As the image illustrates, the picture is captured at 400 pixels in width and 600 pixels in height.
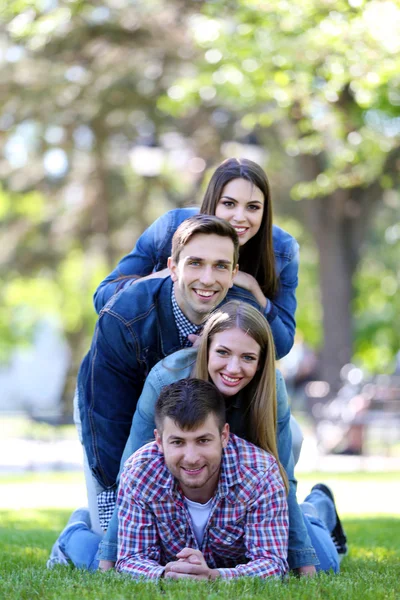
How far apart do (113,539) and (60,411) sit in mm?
13125

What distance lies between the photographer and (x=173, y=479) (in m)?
4.59

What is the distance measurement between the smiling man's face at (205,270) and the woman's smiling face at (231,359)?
0.24 meters

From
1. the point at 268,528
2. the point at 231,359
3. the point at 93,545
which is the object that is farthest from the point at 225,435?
the point at 93,545

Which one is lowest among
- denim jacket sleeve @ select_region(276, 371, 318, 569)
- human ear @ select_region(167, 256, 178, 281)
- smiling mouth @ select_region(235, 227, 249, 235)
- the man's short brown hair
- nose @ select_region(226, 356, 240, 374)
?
denim jacket sleeve @ select_region(276, 371, 318, 569)

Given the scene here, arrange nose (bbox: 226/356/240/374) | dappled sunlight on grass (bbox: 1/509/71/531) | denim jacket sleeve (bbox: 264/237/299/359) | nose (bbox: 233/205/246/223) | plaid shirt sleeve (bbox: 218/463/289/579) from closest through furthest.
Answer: plaid shirt sleeve (bbox: 218/463/289/579)
nose (bbox: 226/356/240/374)
nose (bbox: 233/205/246/223)
denim jacket sleeve (bbox: 264/237/299/359)
dappled sunlight on grass (bbox: 1/509/71/531)

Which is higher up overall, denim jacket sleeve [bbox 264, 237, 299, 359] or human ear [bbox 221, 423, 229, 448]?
denim jacket sleeve [bbox 264, 237, 299, 359]

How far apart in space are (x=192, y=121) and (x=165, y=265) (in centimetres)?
1385

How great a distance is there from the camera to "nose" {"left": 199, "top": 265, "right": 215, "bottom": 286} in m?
4.80

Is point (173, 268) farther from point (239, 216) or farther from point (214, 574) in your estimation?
point (214, 574)

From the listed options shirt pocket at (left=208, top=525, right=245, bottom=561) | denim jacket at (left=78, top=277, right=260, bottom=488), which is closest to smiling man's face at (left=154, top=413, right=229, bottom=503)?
shirt pocket at (left=208, top=525, right=245, bottom=561)

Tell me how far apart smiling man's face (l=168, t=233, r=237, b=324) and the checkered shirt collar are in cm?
11

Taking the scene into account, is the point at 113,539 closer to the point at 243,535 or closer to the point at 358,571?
the point at 243,535

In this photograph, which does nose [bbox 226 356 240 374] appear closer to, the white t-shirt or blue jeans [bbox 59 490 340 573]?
the white t-shirt

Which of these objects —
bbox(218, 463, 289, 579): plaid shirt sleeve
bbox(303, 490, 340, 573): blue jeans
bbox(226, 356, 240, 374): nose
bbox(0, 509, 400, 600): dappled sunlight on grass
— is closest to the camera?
bbox(0, 509, 400, 600): dappled sunlight on grass
